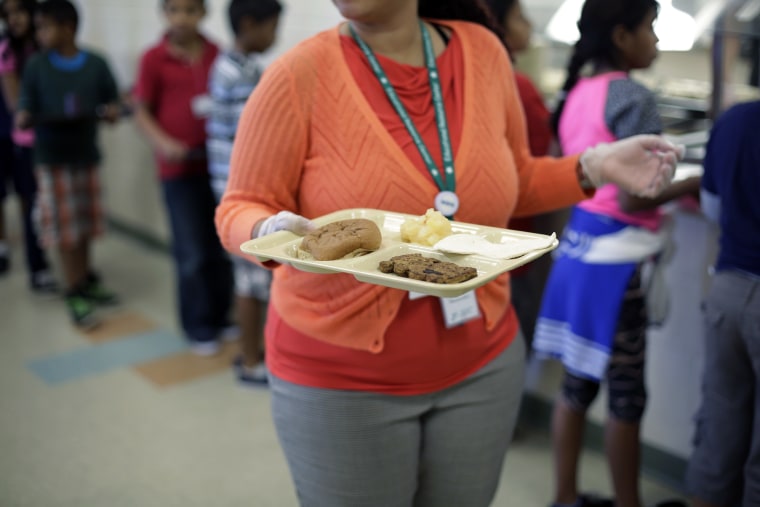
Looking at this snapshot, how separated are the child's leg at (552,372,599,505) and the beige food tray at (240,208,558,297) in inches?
46.5

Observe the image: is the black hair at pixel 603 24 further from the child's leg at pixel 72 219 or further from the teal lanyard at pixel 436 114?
the child's leg at pixel 72 219

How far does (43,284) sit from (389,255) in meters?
3.99

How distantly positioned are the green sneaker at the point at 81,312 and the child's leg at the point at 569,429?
2696 mm

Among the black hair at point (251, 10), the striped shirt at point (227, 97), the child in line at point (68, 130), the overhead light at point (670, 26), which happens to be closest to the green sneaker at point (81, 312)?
the child in line at point (68, 130)

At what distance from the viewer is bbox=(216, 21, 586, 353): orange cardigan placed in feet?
4.09

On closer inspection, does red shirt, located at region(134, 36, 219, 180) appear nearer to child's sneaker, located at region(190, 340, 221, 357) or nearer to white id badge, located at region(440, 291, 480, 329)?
child's sneaker, located at region(190, 340, 221, 357)

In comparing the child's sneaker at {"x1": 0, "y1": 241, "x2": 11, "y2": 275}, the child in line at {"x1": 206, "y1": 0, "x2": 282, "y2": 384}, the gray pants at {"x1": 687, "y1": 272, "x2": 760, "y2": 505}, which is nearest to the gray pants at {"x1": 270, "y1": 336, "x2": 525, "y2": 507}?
the gray pants at {"x1": 687, "y1": 272, "x2": 760, "y2": 505}

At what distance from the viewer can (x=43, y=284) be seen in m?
4.57

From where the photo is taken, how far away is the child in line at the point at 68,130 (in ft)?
12.4

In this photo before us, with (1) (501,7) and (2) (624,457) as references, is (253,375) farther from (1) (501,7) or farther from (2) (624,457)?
(1) (501,7)

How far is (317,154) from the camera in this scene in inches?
50.0

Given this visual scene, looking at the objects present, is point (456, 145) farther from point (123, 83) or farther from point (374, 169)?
point (123, 83)

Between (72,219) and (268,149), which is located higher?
(268,149)

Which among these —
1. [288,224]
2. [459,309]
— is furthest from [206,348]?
[288,224]
